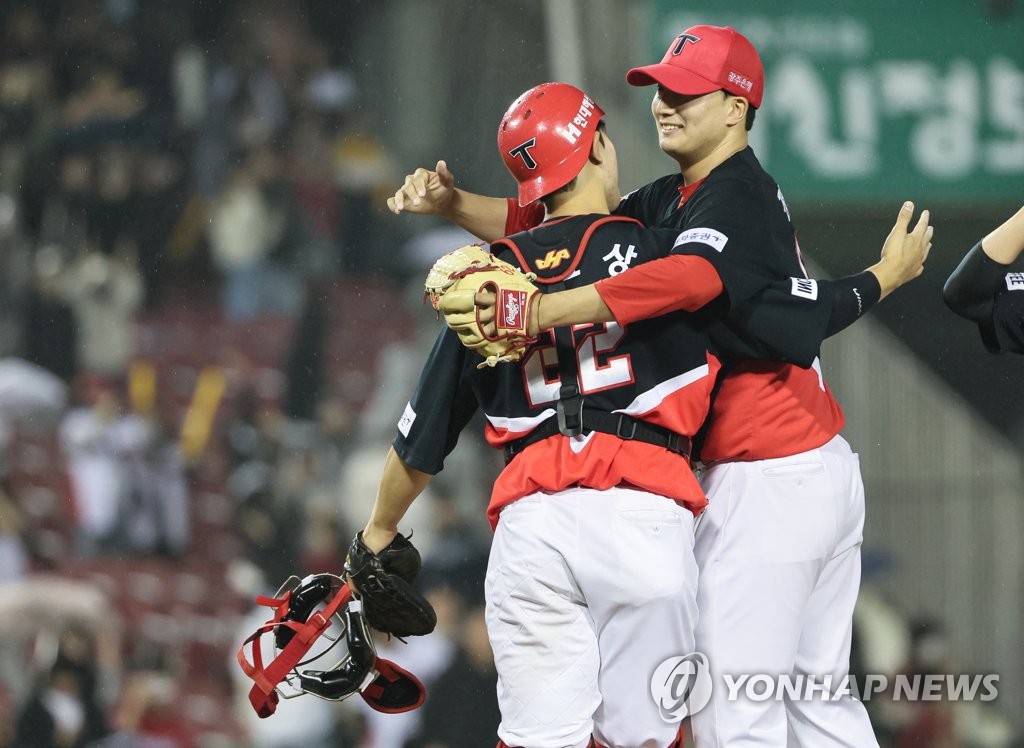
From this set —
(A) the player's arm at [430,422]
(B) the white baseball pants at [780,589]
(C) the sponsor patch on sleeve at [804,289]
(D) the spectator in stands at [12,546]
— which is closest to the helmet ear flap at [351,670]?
(A) the player's arm at [430,422]

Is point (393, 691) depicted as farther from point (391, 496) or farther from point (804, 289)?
point (804, 289)

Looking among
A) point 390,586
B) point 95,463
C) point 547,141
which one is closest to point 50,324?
point 95,463

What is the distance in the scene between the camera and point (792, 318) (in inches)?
90.8

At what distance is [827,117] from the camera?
414 cm

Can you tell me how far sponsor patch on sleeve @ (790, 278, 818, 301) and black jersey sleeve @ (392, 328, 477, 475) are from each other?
61cm

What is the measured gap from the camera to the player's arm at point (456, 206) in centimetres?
257

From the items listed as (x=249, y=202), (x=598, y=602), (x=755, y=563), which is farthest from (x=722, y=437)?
(x=249, y=202)

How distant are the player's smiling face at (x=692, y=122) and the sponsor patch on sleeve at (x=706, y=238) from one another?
284 millimetres

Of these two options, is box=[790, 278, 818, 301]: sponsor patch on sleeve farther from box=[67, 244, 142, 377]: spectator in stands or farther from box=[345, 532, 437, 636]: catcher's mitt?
box=[67, 244, 142, 377]: spectator in stands

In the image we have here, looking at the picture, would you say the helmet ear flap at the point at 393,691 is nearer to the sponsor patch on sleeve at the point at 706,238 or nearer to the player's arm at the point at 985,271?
the sponsor patch on sleeve at the point at 706,238

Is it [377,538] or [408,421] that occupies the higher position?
[408,421]

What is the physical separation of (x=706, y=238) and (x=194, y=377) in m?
2.37

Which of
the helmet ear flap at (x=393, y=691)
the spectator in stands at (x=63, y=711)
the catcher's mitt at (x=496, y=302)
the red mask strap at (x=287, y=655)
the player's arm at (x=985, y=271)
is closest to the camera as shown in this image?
the catcher's mitt at (x=496, y=302)

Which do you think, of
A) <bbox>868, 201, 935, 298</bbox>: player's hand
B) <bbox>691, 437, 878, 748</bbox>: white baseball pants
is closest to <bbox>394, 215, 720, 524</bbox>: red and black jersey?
<bbox>691, 437, 878, 748</bbox>: white baseball pants
